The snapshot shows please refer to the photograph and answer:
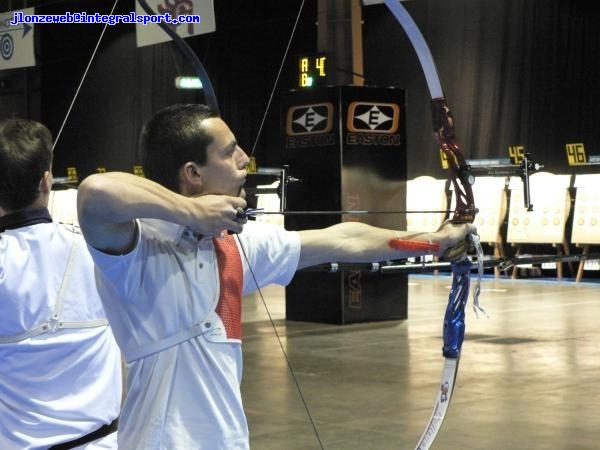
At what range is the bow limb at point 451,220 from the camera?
225 centimetres

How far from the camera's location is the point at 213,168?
72.1 inches

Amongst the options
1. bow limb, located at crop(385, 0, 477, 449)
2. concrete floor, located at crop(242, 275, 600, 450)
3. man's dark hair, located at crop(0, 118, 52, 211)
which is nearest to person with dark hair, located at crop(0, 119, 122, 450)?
man's dark hair, located at crop(0, 118, 52, 211)

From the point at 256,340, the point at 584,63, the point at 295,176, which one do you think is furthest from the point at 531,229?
the point at 256,340

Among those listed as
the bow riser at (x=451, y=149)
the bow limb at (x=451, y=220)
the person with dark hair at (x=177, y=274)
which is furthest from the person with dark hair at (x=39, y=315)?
the bow riser at (x=451, y=149)

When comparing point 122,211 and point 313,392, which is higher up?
point 122,211

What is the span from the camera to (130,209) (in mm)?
1610

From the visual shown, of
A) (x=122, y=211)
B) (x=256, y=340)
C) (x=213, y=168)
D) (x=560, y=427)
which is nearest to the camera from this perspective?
(x=122, y=211)

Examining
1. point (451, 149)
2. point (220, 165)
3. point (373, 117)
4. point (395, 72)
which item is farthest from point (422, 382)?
point (395, 72)

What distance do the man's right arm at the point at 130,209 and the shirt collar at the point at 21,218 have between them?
47cm

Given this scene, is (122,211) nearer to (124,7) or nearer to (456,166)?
(456,166)

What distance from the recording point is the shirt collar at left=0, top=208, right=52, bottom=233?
2090mm

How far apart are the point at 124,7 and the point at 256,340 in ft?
40.2

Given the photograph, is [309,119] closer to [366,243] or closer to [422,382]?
[422,382]

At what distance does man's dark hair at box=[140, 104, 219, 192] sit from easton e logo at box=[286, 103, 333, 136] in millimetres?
6399
